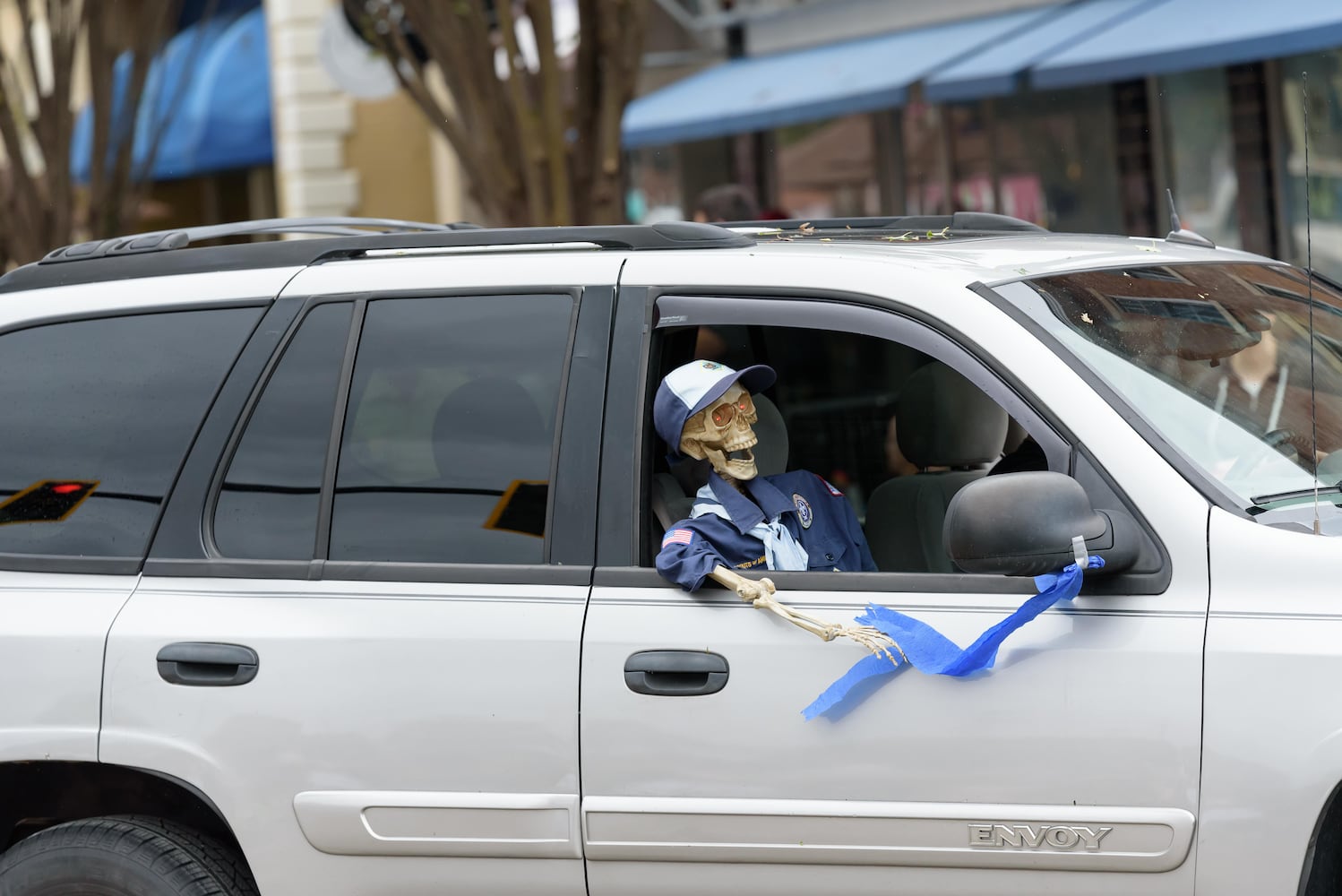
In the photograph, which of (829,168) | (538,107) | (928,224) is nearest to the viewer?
(928,224)

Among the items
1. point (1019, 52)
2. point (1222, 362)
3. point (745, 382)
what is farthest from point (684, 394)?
point (1019, 52)

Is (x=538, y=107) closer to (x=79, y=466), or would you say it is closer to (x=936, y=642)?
(x=79, y=466)

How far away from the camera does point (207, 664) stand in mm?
3105

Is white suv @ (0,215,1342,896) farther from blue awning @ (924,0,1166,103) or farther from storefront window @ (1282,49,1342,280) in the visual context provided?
storefront window @ (1282,49,1342,280)

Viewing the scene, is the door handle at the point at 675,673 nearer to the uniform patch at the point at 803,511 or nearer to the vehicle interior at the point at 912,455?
the vehicle interior at the point at 912,455

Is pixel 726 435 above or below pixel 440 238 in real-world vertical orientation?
below

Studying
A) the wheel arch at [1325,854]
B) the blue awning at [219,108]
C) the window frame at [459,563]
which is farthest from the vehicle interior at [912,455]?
the blue awning at [219,108]

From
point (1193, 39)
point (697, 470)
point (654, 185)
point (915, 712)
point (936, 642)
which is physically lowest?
point (915, 712)

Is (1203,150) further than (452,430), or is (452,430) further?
(1203,150)

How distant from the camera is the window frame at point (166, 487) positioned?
3232mm

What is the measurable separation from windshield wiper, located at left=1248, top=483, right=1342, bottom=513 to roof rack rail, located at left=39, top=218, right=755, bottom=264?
1.09 meters

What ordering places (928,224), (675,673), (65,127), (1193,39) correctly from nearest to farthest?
(675,673) < (928,224) < (1193,39) < (65,127)

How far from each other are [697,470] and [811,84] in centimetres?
750

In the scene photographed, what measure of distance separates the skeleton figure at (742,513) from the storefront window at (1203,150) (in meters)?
7.22
